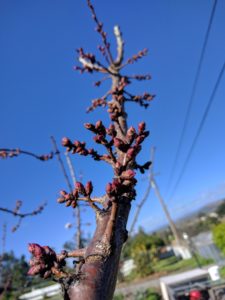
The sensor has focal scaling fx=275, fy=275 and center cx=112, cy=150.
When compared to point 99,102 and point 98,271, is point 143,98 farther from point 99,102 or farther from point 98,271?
point 98,271

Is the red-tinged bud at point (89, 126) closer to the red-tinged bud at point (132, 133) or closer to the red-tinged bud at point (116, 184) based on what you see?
the red-tinged bud at point (132, 133)

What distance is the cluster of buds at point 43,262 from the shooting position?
919 mm

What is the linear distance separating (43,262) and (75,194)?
13.2 inches

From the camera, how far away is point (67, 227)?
6070 mm

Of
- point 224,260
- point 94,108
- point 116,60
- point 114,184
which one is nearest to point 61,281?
point 114,184

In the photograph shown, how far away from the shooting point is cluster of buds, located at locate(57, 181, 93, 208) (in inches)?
45.1

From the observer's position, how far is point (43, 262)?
3.03 ft

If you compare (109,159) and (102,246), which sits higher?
(109,159)

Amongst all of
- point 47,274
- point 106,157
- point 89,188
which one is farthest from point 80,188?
point 47,274

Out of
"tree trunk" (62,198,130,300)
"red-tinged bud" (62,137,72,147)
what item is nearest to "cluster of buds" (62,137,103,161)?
"red-tinged bud" (62,137,72,147)

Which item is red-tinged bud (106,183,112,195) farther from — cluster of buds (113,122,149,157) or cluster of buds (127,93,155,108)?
cluster of buds (127,93,155,108)

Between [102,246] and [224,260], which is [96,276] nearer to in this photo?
[102,246]

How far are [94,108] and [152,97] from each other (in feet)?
2.83

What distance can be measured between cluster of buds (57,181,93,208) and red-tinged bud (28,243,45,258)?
28cm
